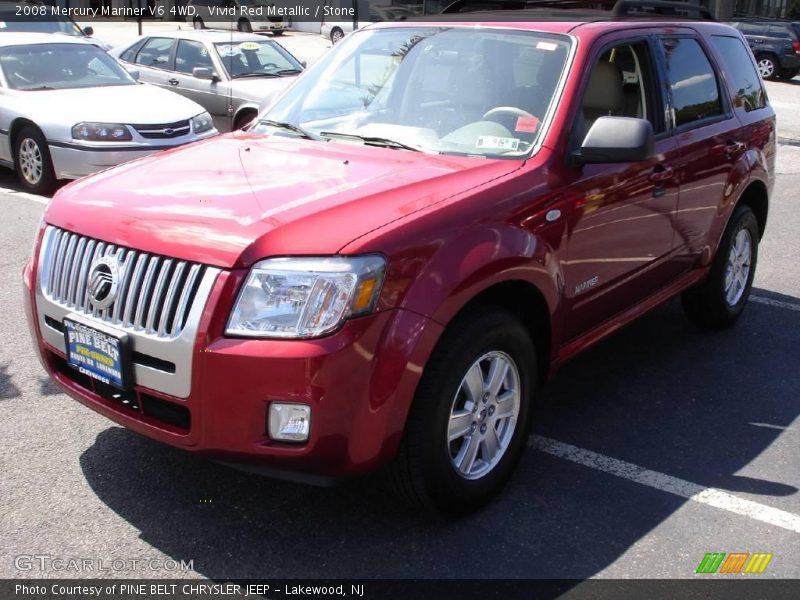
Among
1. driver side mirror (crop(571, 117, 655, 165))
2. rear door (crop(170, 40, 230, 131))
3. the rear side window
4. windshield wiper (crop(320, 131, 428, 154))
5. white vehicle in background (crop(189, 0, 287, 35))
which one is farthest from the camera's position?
white vehicle in background (crop(189, 0, 287, 35))

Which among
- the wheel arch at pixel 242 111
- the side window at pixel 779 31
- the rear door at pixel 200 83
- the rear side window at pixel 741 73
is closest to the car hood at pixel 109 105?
the wheel arch at pixel 242 111

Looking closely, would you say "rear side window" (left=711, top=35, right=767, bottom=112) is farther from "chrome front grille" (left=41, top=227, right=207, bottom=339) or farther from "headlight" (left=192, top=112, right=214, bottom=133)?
"headlight" (left=192, top=112, right=214, bottom=133)

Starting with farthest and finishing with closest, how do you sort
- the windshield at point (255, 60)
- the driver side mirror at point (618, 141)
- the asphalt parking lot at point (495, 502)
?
the windshield at point (255, 60) → the driver side mirror at point (618, 141) → the asphalt parking lot at point (495, 502)

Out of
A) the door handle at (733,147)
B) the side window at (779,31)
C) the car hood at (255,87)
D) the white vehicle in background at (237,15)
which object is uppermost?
the white vehicle in background at (237,15)

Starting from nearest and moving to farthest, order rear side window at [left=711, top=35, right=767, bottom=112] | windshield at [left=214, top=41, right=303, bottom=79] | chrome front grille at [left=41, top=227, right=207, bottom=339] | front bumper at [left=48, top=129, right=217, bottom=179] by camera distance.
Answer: chrome front grille at [left=41, top=227, right=207, bottom=339] → rear side window at [left=711, top=35, right=767, bottom=112] → front bumper at [left=48, top=129, right=217, bottom=179] → windshield at [left=214, top=41, right=303, bottom=79]

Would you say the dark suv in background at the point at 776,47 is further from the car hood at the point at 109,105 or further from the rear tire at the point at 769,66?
the car hood at the point at 109,105

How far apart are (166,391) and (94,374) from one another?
0.39 m

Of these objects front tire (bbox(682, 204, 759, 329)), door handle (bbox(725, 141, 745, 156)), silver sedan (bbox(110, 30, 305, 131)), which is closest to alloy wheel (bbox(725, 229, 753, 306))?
front tire (bbox(682, 204, 759, 329))

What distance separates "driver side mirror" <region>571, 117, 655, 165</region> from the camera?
3699mm

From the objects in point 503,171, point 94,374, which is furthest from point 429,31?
point 94,374

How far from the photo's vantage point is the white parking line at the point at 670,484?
3.58 metres

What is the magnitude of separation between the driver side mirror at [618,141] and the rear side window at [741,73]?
2.01m

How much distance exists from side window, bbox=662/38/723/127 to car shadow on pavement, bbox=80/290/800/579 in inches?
58.3

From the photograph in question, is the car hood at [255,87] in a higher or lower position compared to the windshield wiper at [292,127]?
lower
